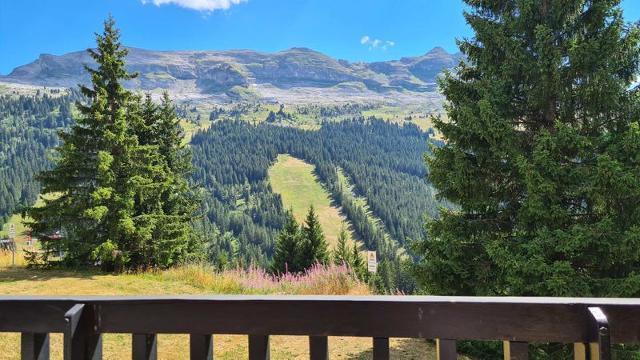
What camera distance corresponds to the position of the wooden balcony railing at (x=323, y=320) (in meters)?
1.62

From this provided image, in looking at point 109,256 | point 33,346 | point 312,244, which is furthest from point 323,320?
point 312,244

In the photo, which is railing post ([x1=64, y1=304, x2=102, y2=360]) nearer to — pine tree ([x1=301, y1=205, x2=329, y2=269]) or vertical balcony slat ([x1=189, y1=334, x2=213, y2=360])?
vertical balcony slat ([x1=189, y1=334, x2=213, y2=360])

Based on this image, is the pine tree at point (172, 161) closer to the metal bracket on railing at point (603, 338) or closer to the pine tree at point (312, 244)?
the pine tree at point (312, 244)

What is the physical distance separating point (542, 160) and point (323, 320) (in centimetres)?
634

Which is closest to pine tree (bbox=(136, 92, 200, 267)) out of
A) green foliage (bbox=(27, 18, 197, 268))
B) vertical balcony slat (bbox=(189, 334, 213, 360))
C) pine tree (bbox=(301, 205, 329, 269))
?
green foliage (bbox=(27, 18, 197, 268))

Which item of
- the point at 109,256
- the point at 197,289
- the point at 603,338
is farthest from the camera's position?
the point at 109,256

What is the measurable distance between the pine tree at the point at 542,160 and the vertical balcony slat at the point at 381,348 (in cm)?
574

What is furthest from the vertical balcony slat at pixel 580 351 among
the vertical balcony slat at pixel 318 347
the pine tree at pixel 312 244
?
the pine tree at pixel 312 244

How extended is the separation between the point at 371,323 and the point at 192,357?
73cm

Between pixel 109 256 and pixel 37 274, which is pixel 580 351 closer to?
pixel 109 256

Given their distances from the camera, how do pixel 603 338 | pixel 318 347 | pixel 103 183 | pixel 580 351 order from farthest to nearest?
pixel 103 183
pixel 318 347
pixel 580 351
pixel 603 338

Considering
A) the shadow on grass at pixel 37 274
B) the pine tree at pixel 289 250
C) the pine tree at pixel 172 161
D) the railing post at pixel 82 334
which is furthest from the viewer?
the pine tree at pixel 289 250

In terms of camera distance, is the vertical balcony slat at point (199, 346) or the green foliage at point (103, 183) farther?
Answer: the green foliage at point (103, 183)

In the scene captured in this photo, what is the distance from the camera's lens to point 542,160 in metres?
7.04
